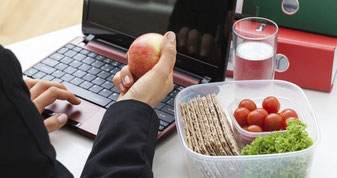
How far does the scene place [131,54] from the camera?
0.94 m

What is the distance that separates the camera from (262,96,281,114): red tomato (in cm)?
91

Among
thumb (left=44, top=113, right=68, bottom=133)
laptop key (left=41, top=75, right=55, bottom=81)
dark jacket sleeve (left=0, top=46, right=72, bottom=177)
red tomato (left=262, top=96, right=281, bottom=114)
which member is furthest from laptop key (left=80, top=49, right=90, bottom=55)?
dark jacket sleeve (left=0, top=46, right=72, bottom=177)

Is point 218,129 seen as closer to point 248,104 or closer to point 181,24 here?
point 248,104

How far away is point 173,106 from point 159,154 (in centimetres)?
11

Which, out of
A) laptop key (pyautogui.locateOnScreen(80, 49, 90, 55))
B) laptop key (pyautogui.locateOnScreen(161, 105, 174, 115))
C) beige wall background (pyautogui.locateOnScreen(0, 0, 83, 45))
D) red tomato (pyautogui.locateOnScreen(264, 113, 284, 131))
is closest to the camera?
red tomato (pyautogui.locateOnScreen(264, 113, 284, 131))

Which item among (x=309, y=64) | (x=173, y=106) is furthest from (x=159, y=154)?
(x=309, y=64)

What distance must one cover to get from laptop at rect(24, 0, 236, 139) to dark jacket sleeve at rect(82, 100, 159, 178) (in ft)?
0.34

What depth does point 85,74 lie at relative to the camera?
1.11m

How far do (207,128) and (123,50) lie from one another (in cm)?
38

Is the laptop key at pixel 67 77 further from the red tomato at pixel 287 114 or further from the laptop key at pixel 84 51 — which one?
the red tomato at pixel 287 114

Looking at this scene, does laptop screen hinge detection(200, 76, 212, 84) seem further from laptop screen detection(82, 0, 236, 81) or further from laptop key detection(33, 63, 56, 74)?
laptop key detection(33, 63, 56, 74)

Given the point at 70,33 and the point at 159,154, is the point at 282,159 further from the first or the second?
the point at 70,33

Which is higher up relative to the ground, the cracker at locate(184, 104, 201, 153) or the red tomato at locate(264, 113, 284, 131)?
the red tomato at locate(264, 113, 284, 131)

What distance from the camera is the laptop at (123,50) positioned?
3.24 feet
